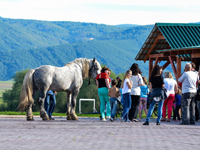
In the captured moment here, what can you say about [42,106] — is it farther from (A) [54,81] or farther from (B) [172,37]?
(B) [172,37]

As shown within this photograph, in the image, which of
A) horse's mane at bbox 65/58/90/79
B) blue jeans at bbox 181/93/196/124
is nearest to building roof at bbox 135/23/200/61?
horse's mane at bbox 65/58/90/79

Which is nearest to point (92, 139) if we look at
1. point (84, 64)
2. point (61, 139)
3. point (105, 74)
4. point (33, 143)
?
point (61, 139)

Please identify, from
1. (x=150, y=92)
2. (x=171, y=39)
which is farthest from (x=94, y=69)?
(x=171, y=39)

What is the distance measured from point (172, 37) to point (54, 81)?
14.7 metres

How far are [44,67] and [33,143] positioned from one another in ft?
26.0

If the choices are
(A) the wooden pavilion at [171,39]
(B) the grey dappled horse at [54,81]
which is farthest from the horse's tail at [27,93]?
(A) the wooden pavilion at [171,39]

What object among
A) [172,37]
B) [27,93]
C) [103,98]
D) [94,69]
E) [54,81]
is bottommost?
[103,98]

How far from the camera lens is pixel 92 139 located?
8.28 m

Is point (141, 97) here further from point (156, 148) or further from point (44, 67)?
point (156, 148)

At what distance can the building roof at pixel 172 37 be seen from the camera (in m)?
28.0

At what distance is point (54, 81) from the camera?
15.3 meters

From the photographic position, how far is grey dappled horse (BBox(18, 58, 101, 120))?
1484cm

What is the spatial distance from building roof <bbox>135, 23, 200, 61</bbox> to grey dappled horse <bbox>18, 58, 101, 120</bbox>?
11.3 metres

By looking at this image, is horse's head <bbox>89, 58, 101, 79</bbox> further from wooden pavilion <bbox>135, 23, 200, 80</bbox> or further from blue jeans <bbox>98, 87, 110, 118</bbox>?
wooden pavilion <bbox>135, 23, 200, 80</bbox>
